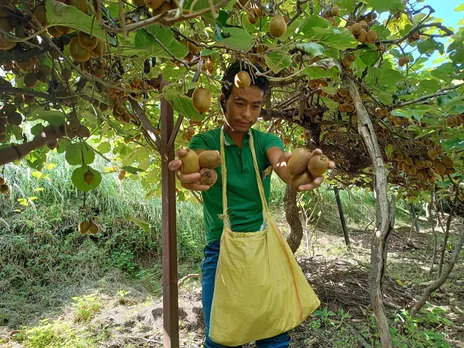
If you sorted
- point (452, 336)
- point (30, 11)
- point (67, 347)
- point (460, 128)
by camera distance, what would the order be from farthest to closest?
1. point (452, 336)
2. point (67, 347)
3. point (460, 128)
4. point (30, 11)

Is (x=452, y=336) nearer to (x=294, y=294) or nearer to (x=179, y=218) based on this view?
(x=294, y=294)

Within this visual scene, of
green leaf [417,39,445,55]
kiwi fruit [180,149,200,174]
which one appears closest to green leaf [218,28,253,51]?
kiwi fruit [180,149,200,174]

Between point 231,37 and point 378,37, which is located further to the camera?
point 378,37

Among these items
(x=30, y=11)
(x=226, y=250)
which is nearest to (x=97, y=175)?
(x=226, y=250)

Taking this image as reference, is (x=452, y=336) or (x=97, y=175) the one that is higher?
(x=97, y=175)

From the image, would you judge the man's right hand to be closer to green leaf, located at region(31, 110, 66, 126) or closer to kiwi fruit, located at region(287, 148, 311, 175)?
kiwi fruit, located at region(287, 148, 311, 175)

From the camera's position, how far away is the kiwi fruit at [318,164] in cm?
90

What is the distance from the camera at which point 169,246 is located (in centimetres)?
133

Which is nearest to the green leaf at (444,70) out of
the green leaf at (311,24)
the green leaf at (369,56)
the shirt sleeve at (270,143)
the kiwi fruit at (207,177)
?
the green leaf at (369,56)

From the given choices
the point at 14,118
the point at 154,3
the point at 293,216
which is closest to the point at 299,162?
the point at 154,3

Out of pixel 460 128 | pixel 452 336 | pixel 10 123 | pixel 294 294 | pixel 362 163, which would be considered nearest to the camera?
pixel 10 123

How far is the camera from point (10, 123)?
3.59ft

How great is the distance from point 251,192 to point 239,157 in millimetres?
126

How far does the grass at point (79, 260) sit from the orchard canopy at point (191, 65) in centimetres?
111
